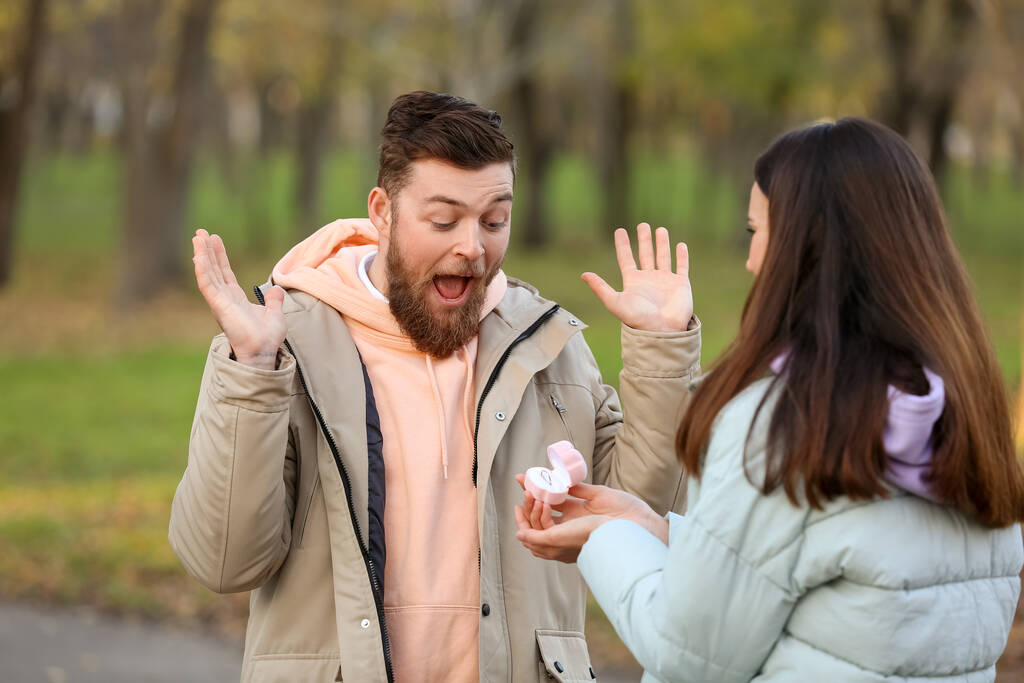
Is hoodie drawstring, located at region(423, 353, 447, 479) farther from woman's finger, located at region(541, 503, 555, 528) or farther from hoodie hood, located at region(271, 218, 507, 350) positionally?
woman's finger, located at region(541, 503, 555, 528)

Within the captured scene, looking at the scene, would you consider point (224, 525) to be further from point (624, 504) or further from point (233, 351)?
point (624, 504)

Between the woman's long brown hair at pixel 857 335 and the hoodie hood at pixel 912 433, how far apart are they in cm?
2

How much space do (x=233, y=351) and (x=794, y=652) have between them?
4.92ft

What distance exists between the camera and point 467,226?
11.3 ft

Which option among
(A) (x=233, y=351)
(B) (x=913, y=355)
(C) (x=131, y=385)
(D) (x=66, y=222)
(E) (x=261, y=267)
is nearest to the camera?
(B) (x=913, y=355)

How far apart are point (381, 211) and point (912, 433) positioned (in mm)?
1811

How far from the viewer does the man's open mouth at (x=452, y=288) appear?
345 cm

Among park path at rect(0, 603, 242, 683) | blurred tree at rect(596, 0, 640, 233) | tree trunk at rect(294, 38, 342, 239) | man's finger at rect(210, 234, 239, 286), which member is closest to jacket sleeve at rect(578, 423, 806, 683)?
man's finger at rect(210, 234, 239, 286)

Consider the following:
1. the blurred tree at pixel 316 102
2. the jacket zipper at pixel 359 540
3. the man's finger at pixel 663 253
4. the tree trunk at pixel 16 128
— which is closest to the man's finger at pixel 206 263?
the jacket zipper at pixel 359 540

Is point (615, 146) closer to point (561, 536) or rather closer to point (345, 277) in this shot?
point (345, 277)

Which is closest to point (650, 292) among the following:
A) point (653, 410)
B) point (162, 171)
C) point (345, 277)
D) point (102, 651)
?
point (653, 410)

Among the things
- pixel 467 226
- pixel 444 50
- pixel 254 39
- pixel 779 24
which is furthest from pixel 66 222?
pixel 467 226

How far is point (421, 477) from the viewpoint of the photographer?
3.32 m

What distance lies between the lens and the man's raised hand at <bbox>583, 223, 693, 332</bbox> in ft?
10.9
